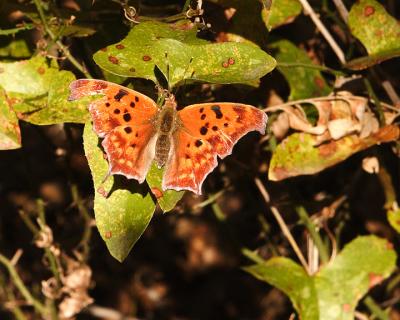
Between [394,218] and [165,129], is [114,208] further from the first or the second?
[394,218]

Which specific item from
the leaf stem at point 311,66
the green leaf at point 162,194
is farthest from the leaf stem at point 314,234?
the green leaf at point 162,194

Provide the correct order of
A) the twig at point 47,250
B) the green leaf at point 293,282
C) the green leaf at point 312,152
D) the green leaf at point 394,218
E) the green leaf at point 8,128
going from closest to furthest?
1. the green leaf at point 8,128
2. the green leaf at point 312,152
3. the green leaf at point 293,282
4. the green leaf at point 394,218
5. the twig at point 47,250

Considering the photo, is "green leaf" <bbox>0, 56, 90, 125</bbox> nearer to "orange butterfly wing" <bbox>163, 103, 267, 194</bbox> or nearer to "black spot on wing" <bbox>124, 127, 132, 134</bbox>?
"black spot on wing" <bbox>124, 127, 132, 134</bbox>

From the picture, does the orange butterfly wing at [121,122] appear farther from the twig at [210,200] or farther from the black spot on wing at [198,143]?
the twig at [210,200]

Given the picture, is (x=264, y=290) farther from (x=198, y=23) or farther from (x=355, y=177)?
(x=198, y=23)

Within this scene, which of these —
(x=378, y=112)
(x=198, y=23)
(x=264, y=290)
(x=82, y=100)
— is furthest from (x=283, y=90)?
(x=264, y=290)

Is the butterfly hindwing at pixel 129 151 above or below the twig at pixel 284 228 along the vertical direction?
above
